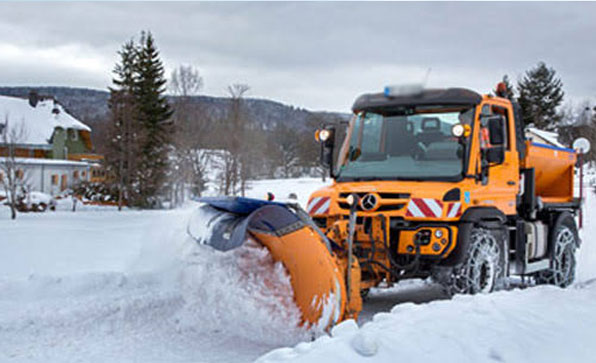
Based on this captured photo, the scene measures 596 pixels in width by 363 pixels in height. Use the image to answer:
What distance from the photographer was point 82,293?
785 cm

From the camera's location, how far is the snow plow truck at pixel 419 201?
5793mm

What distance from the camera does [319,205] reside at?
723 cm

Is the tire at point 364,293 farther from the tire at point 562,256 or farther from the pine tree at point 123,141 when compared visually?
the pine tree at point 123,141

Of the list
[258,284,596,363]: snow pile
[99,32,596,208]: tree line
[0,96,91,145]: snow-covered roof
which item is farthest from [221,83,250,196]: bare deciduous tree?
[258,284,596,363]: snow pile

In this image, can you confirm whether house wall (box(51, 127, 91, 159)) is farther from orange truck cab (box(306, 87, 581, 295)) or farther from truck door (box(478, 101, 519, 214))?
truck door (box(478, 101, 519, 214))

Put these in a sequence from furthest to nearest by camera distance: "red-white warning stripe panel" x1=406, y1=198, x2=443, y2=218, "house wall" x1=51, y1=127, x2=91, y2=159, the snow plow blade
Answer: "house wall" x1=51, y1=127, x2=91, y2=159 < "red-white warning stripe panel" x1=406, y1=198, x2=443, y2=218 < the snow plow blade

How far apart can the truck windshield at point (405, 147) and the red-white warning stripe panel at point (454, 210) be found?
400 mm

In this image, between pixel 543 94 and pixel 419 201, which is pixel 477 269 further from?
pixel 543 94

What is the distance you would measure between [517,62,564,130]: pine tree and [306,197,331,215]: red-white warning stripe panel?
53.7 meters

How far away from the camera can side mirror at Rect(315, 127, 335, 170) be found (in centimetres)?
784

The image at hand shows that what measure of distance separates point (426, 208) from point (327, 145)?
1.78 meters

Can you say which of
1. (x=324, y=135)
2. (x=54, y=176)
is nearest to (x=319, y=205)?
(x=324, y=135)

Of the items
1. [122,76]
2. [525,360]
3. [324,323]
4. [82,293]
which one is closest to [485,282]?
[324,323]

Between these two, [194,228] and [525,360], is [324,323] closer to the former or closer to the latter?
[194,228]
